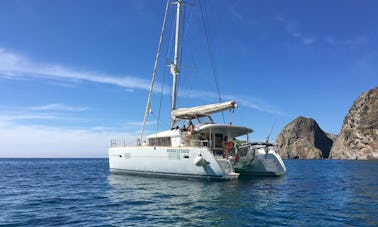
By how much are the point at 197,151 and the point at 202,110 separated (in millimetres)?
3917


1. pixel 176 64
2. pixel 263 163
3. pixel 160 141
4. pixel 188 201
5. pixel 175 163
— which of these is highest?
pixel 176 64

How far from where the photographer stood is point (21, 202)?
1510 cm

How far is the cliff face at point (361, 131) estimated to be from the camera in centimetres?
12425

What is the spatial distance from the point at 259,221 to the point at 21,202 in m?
10.5

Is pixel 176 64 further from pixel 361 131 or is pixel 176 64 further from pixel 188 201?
pixel 361 131

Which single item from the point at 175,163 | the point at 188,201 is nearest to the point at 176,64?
the point at 175,163

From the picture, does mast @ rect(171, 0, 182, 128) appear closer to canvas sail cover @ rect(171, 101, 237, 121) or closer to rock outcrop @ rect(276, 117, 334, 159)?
canvas sail cover @ rect(171, 101, 237, 121)

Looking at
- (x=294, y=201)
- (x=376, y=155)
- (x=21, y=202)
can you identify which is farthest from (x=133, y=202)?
(x=376, y=155)

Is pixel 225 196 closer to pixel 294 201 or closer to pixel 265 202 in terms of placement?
pixel 265 202

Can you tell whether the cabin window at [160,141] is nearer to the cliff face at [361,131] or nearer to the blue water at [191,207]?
the blue water at [191,207]

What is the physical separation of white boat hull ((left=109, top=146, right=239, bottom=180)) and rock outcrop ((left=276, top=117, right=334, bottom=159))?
155 m

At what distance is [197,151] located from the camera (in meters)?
20.3

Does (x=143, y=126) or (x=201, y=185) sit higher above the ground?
(x=143, y=126)

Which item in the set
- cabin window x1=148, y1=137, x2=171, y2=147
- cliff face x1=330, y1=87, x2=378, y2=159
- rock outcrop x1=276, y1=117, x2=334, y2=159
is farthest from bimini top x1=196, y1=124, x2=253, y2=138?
rock outcrop x1=276, y1=117, x2=334, y2=159
